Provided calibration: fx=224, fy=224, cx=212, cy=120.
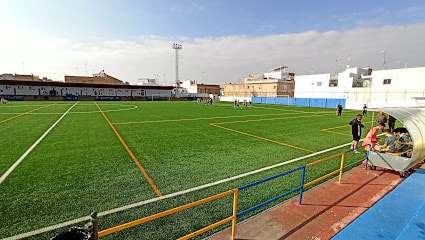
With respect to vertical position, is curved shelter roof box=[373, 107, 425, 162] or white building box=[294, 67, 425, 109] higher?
white building box=[294, 67, 425, 109]

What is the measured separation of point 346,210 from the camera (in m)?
5.29

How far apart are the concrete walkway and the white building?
3160 centimetres

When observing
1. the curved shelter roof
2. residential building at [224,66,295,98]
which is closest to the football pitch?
the curved shelter roof

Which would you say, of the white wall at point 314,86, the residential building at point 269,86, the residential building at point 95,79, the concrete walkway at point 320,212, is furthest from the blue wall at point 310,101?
the residential building at point 95,79

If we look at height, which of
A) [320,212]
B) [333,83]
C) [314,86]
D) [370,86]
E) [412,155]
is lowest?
[320,212]

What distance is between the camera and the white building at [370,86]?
118 ft

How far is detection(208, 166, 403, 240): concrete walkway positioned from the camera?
4.33 meters

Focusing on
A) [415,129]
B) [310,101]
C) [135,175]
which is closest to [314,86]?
[310,101]

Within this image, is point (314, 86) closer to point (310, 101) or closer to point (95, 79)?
point (310, 101)

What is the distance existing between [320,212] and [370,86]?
52.5m

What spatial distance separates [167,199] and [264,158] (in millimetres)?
4893

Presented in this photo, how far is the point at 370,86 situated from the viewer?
4684 cm

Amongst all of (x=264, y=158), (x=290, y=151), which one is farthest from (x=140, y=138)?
(x=290, y=151)

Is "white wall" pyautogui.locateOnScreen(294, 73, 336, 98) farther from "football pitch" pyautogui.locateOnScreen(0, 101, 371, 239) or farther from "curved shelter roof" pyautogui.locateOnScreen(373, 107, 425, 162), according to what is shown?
"curved shelter roof" pyautogui.locateOnScreen(373, 107, 425, 162)
